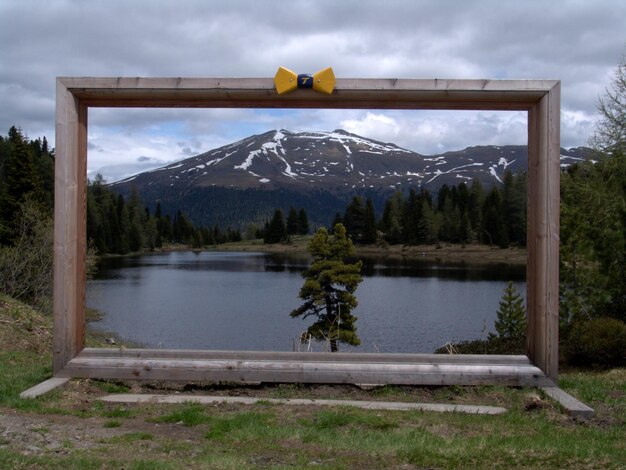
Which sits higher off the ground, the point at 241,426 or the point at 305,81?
the point at 305,81

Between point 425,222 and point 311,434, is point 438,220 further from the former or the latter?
point 311,434

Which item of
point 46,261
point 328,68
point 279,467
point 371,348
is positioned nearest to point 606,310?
point 371,348

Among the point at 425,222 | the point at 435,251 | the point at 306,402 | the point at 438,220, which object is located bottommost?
the point at 306,402

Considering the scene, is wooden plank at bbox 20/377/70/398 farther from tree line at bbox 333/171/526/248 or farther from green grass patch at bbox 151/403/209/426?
tree line at bbox 333/171/526/248

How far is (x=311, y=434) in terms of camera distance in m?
4.88

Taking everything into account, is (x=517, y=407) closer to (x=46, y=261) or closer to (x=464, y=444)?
(x=464, y=444)

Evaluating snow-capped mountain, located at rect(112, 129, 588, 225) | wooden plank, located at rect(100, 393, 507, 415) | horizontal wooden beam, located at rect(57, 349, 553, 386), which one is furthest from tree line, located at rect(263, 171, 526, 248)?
snow-capped mountain, located at rect(112, 129, 588, 225)

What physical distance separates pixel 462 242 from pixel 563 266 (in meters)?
19.6

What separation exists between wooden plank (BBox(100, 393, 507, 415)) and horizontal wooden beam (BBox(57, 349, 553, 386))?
1.26ft

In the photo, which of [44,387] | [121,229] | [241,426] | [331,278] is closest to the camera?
[241,426]

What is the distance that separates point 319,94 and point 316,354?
105 inches

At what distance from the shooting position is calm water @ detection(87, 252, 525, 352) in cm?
2252

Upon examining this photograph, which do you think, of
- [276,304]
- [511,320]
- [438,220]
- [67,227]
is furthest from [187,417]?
[438,220]

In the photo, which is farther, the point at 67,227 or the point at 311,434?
the point at 67,227
